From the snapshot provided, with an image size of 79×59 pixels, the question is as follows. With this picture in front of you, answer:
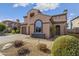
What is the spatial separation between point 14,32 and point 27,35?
0.24 meters

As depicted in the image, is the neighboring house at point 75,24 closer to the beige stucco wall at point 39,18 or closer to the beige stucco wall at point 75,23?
the beige stucco wall at point 75,23

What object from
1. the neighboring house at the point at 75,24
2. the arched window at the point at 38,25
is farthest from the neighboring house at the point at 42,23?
the neighboring house at the point at 75,24

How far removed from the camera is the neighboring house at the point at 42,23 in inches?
138

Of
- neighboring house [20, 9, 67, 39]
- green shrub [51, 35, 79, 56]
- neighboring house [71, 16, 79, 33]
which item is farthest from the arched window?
neighboring house [71, 16, 79, 33]

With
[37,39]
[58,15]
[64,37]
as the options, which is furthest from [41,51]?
[58,15]

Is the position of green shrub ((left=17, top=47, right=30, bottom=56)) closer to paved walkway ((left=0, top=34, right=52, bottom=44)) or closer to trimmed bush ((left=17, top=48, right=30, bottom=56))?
trimmed bush ((left=17, top=48, right=30, bottom=56))

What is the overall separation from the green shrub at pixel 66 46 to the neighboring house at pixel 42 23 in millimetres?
171

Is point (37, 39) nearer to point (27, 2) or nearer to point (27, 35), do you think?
point (27, 35)

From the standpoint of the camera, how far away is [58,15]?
3516mm

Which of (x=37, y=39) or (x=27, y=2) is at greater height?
(x=27, y=2)

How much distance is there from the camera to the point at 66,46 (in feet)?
10.9

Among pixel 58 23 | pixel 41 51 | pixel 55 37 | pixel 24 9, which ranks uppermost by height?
pixel 24 9

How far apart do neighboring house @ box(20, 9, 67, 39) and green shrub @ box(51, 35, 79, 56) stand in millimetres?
171

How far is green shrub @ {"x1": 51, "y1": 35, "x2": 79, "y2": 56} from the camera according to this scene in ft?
10.8
